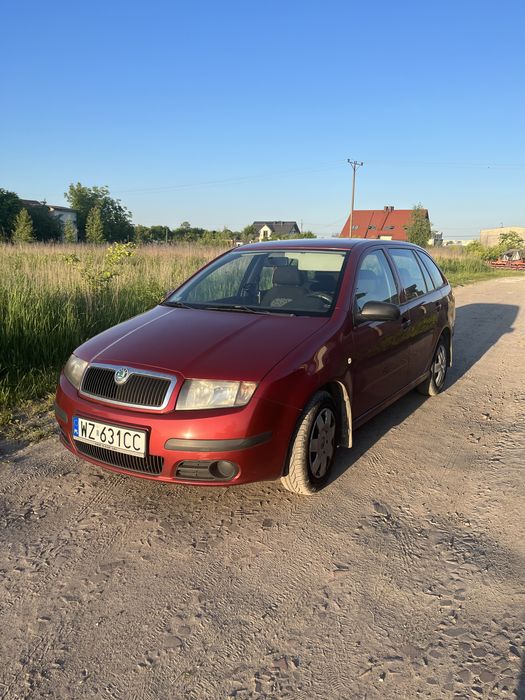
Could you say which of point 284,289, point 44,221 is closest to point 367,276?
point 284,289

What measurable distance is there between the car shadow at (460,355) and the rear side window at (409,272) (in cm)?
109

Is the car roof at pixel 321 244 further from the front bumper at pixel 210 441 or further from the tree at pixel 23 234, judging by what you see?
the tree at pixel 23 234

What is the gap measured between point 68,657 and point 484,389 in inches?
194

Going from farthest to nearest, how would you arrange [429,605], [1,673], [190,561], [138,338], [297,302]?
[297,302], [138,338], [190,561], [429,605], [1,673]

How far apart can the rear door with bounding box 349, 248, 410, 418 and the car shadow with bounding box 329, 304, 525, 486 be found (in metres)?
0.36

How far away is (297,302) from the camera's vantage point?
3.70m

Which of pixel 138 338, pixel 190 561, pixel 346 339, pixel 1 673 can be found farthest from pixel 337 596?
pixel 138 338

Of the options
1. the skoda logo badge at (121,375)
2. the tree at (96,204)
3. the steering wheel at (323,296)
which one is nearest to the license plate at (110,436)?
the skoda logo badge at (121,375)

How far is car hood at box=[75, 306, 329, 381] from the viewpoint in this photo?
2848 millimetres

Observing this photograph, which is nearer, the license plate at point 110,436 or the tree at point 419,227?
the license plate at point 110,436

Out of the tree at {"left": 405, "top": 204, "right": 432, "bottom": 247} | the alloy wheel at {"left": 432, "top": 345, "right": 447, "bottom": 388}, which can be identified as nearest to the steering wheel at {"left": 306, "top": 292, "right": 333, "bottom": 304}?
the alloy wheel at {"left": 432, "top": 345, "right": 447, "bottom": 388}

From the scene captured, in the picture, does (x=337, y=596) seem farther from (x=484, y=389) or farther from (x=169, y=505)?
(x=484, y=389)

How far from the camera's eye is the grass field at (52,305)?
5.14 meters

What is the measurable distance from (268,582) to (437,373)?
11.8 feet
